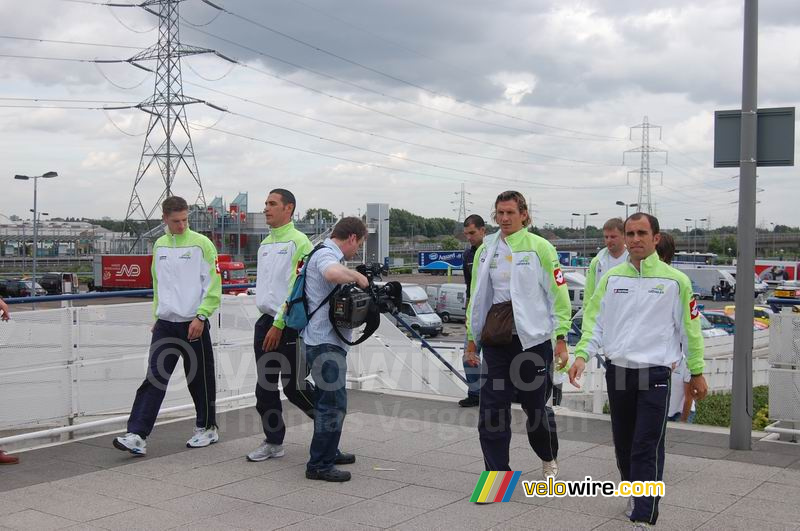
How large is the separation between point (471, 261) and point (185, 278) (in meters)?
3.15

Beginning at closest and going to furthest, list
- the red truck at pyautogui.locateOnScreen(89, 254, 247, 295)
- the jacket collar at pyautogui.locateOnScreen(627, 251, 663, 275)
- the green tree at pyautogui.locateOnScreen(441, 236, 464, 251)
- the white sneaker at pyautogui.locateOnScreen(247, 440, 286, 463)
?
the jacket collar at pyautogui.locateOnScreen(627, 251, 663, 275)
the white sneaker at pyautogui.locateOnScreen(247, 440, 286, 463)
the red truck at pyautogui.locateOnScreen(89, 254, 247, 295)
the green tree at pyautogui.locateOnScreen(441, 236, 464, 251)

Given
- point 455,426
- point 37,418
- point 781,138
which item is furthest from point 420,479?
point 781,138

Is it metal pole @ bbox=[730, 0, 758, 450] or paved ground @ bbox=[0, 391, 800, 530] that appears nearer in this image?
paved ground @ bbox=[0, 391, 800, 530]

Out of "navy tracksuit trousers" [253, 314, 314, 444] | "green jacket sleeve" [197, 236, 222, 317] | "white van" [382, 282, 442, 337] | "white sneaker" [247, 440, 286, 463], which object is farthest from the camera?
"white van" [382, 282, 442, 337]

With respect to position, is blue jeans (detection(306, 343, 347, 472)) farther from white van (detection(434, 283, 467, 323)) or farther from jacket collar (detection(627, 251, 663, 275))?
white van (detection(434, 283, 467, 323))

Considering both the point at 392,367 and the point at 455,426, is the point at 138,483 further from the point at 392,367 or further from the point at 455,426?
the point at 392,367

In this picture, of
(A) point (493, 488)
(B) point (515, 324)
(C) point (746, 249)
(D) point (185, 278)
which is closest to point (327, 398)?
(A) point (493, 488)

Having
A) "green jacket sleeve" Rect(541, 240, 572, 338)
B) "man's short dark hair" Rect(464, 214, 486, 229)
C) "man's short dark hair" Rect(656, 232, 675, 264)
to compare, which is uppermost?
"man's short dark hair" Rect(464, 214, 486, 229)

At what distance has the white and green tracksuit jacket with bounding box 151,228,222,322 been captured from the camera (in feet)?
23.1

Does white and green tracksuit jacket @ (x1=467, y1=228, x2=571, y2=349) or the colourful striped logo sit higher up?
white and green tracksuit jacket @ (x1=467, y1=228, x2=571, y2=349)

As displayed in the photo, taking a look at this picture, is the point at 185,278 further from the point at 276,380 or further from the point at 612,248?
the point at 612,248

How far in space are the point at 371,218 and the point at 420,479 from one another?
169ft

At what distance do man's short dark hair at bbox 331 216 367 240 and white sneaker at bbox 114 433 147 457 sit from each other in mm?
2384

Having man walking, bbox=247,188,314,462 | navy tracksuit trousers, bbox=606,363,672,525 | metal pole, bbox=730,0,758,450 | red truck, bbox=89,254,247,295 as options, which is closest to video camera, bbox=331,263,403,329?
man walking, bbox=247,188,314,462
